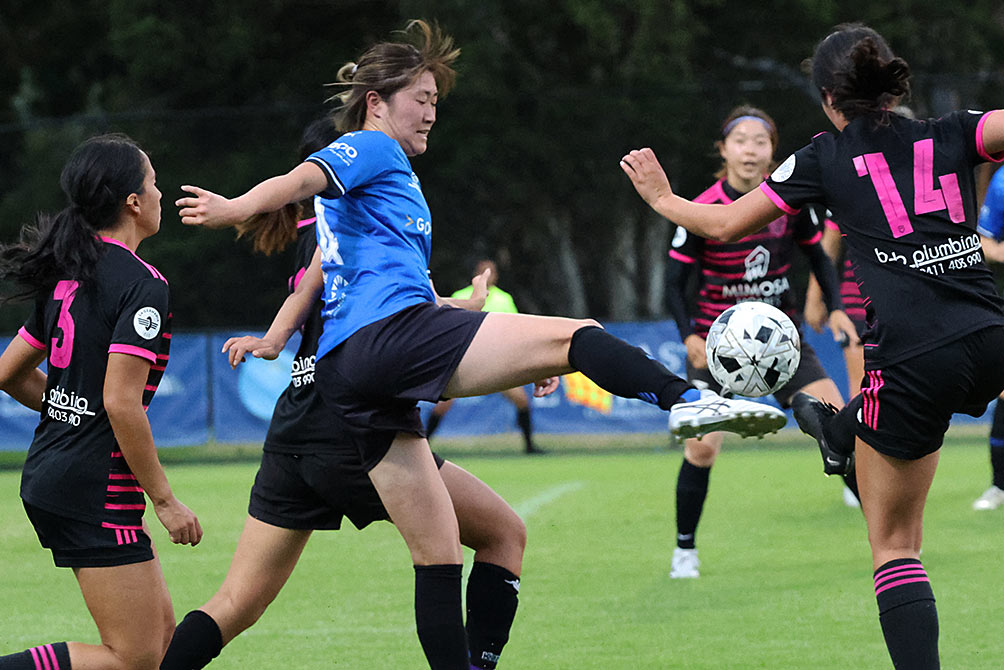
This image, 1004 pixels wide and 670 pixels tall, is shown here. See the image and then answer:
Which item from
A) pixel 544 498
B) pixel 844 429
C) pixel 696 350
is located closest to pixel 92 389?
pixel 844 429

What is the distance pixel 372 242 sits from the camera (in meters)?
3.84

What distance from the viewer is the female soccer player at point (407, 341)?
3621 mm

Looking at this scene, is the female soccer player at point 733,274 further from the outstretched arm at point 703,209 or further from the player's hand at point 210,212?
the player's hand at point 210,212

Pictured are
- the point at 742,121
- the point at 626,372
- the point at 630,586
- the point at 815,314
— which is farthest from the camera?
the point at 815,314

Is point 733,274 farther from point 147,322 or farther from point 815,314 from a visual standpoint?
point 147,322

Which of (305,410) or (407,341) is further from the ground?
(407,341)

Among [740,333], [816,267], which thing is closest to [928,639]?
[740,333]

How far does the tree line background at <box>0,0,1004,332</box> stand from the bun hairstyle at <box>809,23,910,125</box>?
10642mm

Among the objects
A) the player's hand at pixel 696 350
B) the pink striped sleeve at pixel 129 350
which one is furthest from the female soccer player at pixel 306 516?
the player's hand at pixel 696 350

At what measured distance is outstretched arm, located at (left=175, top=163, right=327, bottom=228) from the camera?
3.32m

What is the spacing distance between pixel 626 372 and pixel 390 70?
1185mm

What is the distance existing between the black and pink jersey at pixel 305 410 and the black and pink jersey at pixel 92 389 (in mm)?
647

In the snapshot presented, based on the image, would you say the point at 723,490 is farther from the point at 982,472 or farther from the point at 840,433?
the point at 840,433

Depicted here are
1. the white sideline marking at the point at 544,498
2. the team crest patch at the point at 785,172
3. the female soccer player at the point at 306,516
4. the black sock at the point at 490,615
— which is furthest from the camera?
the white sideline marking at the point at 544,498
